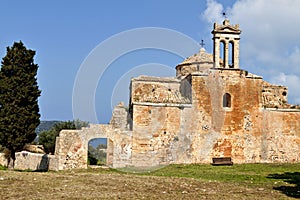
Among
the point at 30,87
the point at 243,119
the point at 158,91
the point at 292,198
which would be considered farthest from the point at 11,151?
the point at 292,198

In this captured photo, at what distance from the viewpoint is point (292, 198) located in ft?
33.0

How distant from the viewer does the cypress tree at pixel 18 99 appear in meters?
21.1

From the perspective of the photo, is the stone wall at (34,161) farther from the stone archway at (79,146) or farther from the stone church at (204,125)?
the stone church at (204,125)

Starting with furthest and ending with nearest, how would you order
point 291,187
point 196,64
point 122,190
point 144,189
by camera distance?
point 196,64 < point 291,187 < point 144,189 < point 122,190

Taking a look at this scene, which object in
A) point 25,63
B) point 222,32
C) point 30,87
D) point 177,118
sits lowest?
point 177,118

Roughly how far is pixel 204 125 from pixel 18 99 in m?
10.5

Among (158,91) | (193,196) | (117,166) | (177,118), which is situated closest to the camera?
(193,196)

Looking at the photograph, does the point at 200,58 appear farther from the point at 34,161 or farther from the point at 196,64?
the point at 34,161

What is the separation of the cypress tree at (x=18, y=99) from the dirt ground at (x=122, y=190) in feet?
28.4

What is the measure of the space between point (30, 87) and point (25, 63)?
1.49 m

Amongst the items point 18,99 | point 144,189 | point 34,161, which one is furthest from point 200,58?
point 144,189

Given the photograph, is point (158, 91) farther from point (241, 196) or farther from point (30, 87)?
point (241, 196)

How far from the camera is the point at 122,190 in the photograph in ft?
35.6

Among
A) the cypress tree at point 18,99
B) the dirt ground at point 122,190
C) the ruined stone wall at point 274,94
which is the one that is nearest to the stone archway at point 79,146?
the cypress tree at point 18,99
